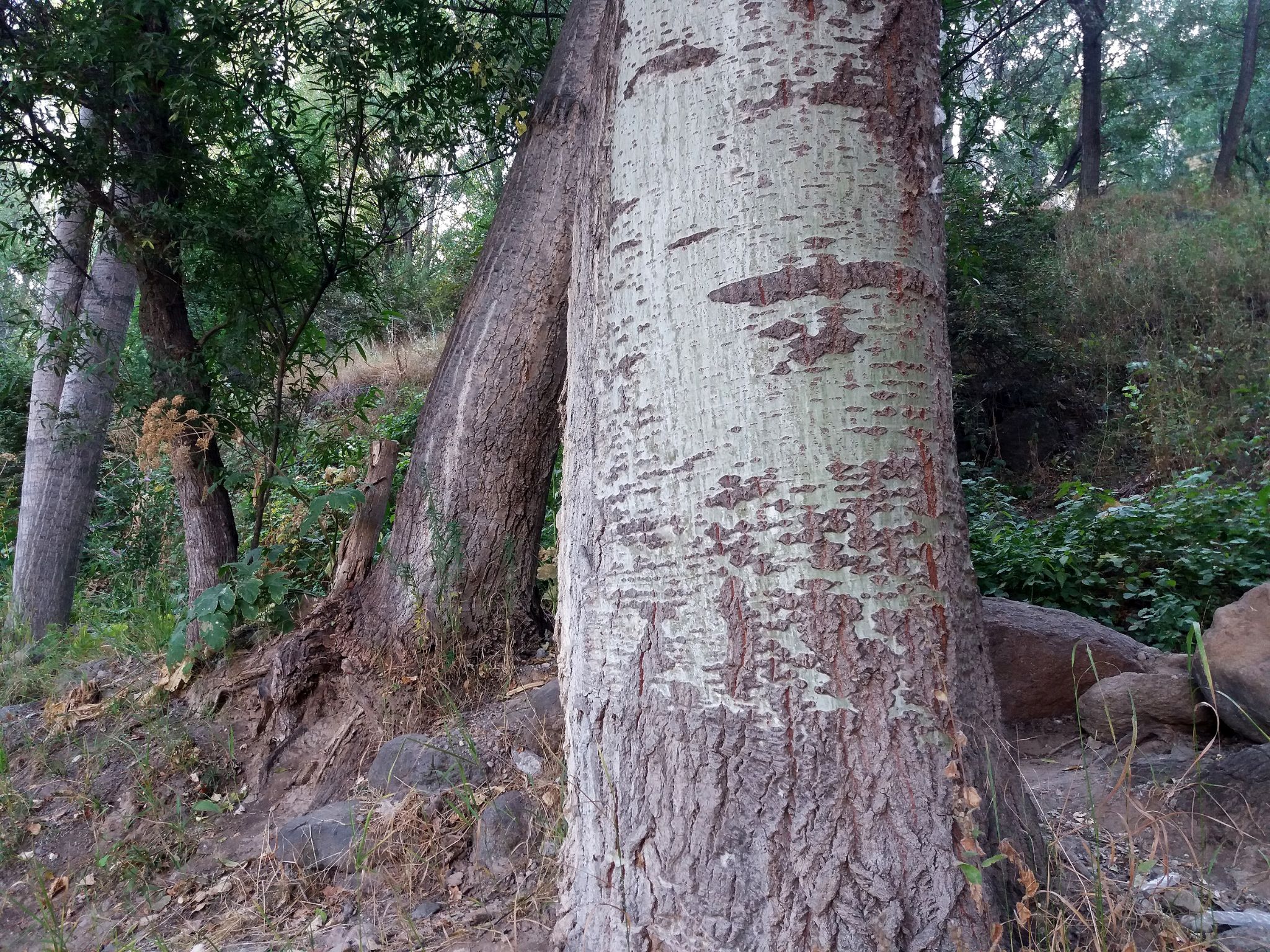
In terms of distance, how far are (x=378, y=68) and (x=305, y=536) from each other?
246cm

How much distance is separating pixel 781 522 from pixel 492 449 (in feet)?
7.04

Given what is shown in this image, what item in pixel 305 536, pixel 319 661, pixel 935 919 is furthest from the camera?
pixel 305 536

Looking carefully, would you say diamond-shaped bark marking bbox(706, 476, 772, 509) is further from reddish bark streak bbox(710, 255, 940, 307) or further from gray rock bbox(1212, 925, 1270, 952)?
gray rock bbox(1212, 925, 1270, 952)

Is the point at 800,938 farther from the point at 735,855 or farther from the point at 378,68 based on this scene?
the point at 378,68

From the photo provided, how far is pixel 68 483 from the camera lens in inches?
217

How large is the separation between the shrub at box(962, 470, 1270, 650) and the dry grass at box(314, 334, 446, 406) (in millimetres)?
9085

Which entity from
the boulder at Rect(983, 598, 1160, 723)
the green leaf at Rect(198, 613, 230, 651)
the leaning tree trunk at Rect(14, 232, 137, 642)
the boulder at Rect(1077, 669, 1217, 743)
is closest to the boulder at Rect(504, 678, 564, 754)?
the green leaf at Rect(198, 613, 230, 651)

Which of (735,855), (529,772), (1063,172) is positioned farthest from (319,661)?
(1063,172)

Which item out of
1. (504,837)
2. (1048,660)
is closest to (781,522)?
(504,837)

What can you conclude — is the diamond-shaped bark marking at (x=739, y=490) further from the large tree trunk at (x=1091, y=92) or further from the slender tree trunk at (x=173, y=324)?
the large tree trunk at (x=1091, y=92)

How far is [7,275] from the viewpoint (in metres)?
11.8

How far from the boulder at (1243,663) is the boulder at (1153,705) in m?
0.07

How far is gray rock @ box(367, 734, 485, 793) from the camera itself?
2.79 meters

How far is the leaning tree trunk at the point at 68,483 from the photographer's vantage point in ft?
17.3
